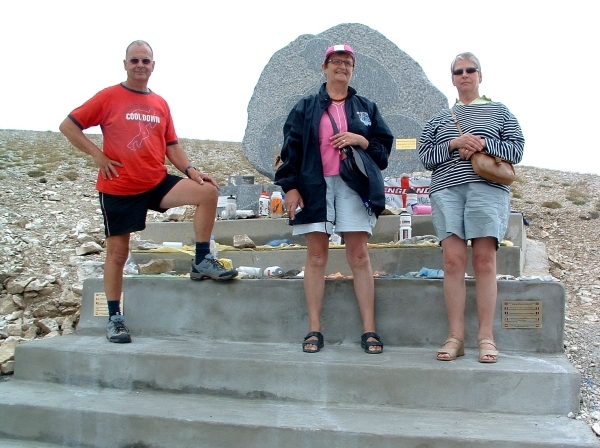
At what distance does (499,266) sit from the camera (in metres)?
4.84

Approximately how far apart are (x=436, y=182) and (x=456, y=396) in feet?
4.10

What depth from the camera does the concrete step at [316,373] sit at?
3.31m

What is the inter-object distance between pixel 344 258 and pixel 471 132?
1855mm

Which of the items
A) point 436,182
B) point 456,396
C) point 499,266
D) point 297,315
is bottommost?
point 456,396

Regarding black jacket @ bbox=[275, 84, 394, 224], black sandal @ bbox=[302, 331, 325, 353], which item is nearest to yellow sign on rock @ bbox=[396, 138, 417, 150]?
black jacket @ bbox=[275, 84, 394, 224]

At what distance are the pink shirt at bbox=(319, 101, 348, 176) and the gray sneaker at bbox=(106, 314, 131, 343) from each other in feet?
5.70

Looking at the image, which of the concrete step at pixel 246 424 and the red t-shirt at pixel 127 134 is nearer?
the concrete step at pixel 246 424

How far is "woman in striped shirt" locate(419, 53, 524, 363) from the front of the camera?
356cm

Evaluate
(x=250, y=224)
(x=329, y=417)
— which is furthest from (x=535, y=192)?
(x=329, y=417)

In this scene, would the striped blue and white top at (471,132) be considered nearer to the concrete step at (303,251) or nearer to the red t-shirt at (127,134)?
the concrete step at (303,251)

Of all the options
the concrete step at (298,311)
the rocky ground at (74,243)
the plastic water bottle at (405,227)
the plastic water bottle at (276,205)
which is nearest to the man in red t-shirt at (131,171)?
the concrete step at (298,311)

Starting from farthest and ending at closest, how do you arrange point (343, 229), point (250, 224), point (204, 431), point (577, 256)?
point (577, 256)
point (250, 224)
point (343, 229)
point (204, 431)

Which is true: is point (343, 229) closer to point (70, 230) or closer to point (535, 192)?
point (70, 230)

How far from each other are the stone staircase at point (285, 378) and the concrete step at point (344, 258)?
0.90 metres
